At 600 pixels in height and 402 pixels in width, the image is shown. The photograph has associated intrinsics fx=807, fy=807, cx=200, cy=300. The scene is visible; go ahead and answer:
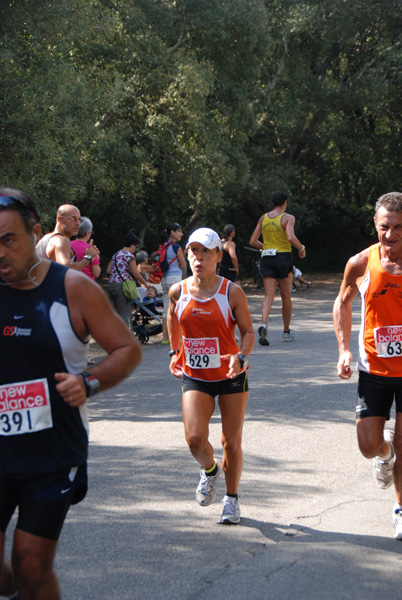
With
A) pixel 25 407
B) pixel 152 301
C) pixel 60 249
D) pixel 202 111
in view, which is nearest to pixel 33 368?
pixel 25 407

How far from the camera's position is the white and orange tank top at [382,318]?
4613mm

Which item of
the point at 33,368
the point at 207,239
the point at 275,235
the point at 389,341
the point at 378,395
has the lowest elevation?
the point at 378,395

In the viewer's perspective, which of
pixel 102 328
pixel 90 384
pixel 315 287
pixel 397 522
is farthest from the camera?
pixel 315 287

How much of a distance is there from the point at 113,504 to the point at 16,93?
9.65m

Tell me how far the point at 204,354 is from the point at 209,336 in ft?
0.38

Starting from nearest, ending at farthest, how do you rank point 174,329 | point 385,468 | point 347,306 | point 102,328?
1. point 102,328
2. point 385,468
3. point 347,306
4. point 174,329

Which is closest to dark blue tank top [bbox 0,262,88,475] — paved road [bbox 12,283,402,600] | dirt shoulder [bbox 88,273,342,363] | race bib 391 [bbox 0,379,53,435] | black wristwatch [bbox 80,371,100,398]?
race bib 391 [bbox 0,379,53,435]

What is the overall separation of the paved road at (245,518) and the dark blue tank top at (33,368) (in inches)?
47.9

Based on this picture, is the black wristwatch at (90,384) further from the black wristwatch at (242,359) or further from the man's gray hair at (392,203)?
the man's gray hair at (392,203)

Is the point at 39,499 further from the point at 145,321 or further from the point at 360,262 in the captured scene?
the point at 145,321

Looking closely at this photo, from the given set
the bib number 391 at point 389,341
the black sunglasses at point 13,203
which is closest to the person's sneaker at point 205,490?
the bib number 391 at point 389,341

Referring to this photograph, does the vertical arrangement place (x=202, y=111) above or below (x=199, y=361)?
above

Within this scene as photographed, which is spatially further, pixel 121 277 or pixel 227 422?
pixel 121 277

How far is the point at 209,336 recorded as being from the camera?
500 cm
